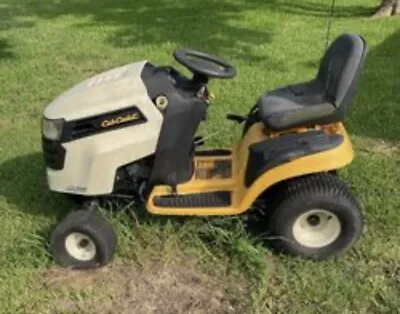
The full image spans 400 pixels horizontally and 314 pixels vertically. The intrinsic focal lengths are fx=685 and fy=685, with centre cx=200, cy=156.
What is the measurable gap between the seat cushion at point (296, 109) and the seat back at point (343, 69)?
0.05 metres

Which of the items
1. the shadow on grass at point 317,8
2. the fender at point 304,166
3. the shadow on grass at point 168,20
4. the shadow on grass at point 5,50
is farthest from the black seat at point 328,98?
the shadow on grass at point 317,8

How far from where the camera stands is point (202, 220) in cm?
342

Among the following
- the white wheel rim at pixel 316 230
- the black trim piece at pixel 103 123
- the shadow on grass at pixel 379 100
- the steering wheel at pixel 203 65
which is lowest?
the shadow on grass at pixel 379 100

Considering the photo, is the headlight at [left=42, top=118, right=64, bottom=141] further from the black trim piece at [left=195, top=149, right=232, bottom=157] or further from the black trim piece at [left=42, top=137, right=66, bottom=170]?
the black trim piece at [left=195, top=149, right=232, bottom=157]

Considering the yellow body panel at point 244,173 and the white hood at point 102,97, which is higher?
the white hood at point 102,97

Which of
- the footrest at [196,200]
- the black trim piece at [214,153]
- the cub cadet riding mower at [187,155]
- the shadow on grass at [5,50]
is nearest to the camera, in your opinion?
the cub cadet riding mower at [187,155]

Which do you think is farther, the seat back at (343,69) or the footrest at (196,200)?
the footrest at (196,200)

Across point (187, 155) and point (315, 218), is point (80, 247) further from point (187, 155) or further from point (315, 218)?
point (315, 218)

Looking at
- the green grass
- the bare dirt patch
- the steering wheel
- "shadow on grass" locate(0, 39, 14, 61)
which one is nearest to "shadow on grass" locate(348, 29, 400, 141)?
the green grass

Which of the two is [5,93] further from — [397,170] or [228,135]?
[397,170]

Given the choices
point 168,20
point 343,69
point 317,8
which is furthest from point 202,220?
point 317,8

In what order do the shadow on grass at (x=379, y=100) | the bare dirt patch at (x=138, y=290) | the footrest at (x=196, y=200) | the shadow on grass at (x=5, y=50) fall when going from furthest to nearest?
the shadow on grass at (x=5, y=50) → the shadow on grass at (x=379, y=100) → the footrest at (x=196, y=200) → the bare dirt patch at (x=138, y=290)

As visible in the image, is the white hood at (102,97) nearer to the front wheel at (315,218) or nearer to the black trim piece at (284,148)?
the black trim piece at (284,148)

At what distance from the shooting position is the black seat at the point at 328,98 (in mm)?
3102
